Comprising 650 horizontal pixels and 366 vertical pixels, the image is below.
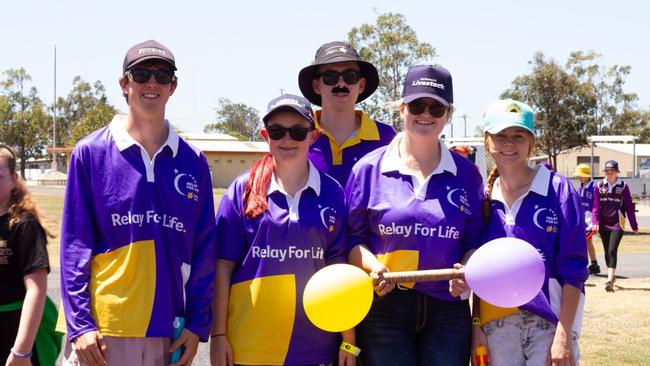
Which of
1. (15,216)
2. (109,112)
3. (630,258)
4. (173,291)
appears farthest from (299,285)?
(109,112)

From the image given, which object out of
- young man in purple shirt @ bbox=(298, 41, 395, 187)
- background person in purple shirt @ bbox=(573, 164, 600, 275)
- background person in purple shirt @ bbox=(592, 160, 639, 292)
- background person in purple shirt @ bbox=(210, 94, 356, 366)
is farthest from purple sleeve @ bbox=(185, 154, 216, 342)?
background person in purple shirt @ bbox=(573, 164, 600, 275)

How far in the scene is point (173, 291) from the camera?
12.3ft

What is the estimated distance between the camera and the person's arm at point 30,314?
158 inches

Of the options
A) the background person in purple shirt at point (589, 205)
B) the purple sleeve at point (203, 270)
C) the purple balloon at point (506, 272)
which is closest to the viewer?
the purple balloon at point (506, 272)

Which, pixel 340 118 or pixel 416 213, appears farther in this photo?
pixel 340 118

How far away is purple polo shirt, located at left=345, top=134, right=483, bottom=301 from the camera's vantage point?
3871mm

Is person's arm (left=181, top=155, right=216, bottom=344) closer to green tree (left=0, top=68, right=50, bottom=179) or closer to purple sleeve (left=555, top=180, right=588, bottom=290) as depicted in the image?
purple sleeve (left=555, top=180, right=588, bottom=290)

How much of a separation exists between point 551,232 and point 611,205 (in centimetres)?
1078

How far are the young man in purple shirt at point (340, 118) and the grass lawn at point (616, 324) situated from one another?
1.71 meters

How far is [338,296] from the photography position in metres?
3.43

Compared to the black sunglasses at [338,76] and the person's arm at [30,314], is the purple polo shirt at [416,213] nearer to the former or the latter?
the black sunglasses at [338,76]

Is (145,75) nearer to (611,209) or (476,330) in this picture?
(476,330)

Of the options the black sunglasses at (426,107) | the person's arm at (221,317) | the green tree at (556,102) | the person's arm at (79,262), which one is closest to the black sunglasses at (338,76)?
the black sunglasses at (426,107)

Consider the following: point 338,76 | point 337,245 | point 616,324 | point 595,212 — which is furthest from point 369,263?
point 595,212
